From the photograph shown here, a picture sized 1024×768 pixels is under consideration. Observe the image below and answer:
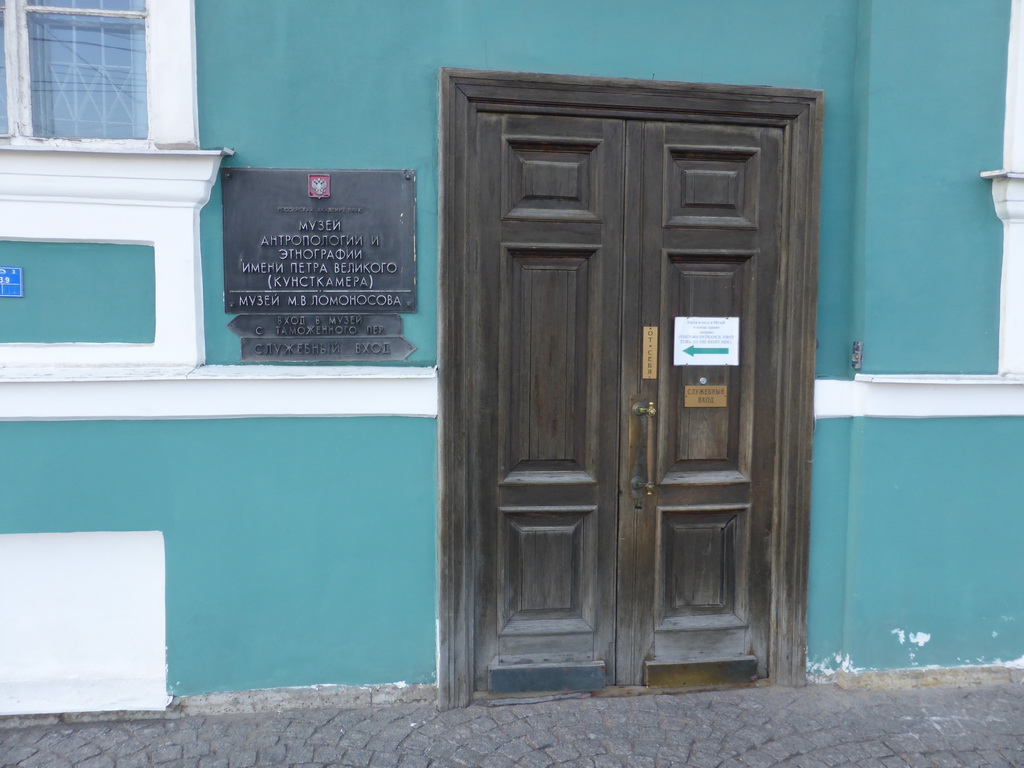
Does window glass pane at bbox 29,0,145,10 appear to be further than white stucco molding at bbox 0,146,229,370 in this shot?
Yes

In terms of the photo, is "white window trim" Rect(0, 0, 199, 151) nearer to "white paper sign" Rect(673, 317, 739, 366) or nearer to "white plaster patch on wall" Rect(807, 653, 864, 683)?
"white paper sign" Rect(673, 317, 739, 366)

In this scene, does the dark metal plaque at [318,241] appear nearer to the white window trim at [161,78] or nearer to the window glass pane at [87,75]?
the white window trim at [161,78]

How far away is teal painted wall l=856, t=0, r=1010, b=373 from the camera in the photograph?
3.64 meters

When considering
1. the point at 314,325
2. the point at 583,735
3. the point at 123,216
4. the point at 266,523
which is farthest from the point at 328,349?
the point at 583,735

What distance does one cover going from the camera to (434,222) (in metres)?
3.57

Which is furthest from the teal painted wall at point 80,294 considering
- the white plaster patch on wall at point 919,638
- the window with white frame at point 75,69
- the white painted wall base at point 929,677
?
the white plaster patch on wall at point 919,638

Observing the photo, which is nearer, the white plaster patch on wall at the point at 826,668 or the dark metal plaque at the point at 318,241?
the dark metal plaque at the point at 318,241

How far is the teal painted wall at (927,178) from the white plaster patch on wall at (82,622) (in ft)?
11.7

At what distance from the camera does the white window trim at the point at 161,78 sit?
3.35 meters

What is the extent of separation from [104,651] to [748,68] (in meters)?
4.01

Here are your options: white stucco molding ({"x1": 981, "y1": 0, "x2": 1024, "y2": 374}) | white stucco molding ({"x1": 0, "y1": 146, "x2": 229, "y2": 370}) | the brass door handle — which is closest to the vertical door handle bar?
the brass door handle

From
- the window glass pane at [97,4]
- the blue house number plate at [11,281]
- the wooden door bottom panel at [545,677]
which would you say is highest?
the window glass pane at [97,4]

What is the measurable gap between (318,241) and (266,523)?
131cm

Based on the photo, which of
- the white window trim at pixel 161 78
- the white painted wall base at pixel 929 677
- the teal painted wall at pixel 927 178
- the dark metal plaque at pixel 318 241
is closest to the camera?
the white window trim at pixel 161 78
